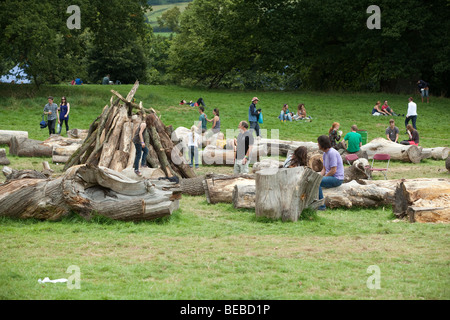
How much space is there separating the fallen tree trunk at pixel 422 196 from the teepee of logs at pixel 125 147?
587 centimetres

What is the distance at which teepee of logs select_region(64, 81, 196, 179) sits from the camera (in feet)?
51.9

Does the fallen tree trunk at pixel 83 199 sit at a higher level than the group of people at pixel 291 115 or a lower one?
lower

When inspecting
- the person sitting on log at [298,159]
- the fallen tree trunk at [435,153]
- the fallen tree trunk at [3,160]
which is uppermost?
the person sitting on log at [298,159]

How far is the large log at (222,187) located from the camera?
1326cm

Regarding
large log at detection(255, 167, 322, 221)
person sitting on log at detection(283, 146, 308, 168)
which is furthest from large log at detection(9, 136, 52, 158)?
large log at detection(255, 167, 322, 221)

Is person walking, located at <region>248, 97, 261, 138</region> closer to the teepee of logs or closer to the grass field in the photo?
the teepee of logs

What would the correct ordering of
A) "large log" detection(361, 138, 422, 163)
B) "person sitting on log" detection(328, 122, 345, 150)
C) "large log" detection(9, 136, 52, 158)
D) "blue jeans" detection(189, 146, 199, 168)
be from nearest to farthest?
"blue jeans" detection(189, 146, 199, 168) < "person sitting on log" detection(328, 122, 345, 150) < "large log" detection(9, 136, 52, 158) < "large log" detection(361, 138, 422, 163)

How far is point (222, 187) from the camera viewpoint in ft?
43.7

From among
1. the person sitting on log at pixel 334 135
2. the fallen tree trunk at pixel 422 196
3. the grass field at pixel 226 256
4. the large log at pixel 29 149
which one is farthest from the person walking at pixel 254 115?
the fallen tree trunk at pixel 422 196

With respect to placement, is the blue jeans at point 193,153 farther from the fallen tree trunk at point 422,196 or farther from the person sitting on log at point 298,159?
the fallen tree trunk at point 422,196

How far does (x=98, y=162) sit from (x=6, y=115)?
15118mm

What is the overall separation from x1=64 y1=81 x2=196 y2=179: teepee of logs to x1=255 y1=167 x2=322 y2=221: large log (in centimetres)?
485

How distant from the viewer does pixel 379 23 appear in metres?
41.7

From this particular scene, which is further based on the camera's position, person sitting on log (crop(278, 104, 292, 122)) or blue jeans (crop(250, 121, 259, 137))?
person sitting on log (crop(278, 104, 292, 122))
